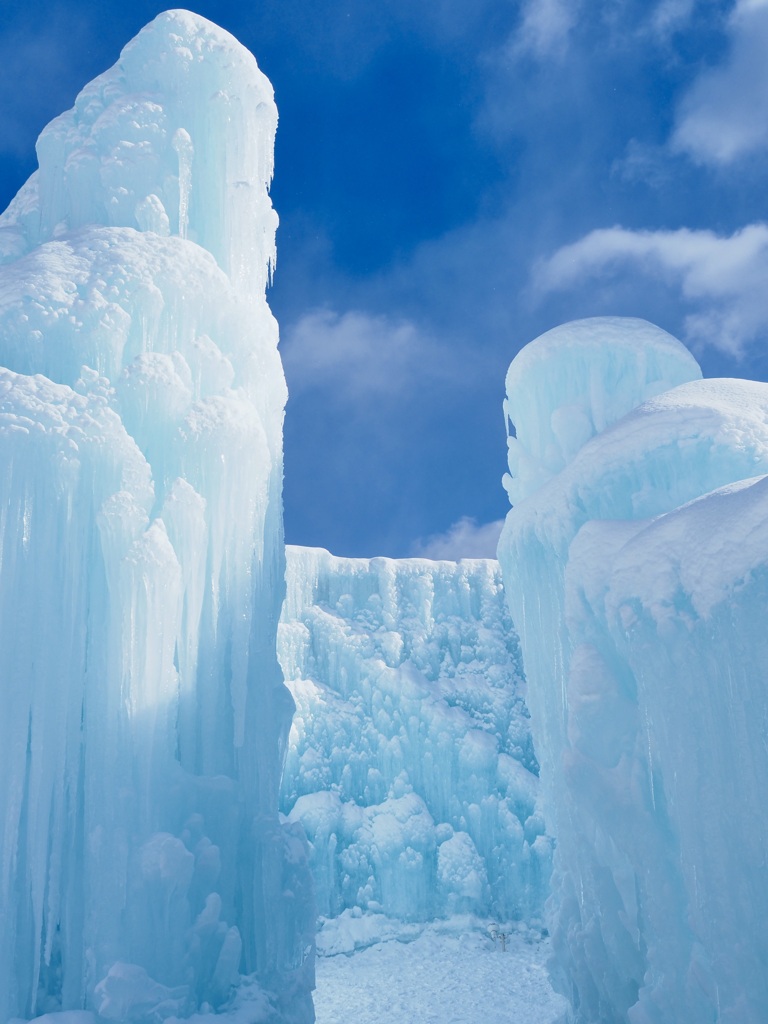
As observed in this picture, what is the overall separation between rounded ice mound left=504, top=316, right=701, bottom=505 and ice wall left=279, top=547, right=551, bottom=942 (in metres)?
6.40

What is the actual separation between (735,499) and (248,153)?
6832 mm

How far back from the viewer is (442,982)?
1300 centimetres

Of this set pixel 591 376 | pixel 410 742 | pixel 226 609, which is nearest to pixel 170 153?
pixel 226 609

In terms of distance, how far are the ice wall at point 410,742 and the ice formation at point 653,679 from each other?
587cm

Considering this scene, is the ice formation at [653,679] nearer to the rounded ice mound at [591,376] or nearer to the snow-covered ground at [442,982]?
the rounded ice mound at [591,376]

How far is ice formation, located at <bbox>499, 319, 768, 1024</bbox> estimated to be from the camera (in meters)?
5.72

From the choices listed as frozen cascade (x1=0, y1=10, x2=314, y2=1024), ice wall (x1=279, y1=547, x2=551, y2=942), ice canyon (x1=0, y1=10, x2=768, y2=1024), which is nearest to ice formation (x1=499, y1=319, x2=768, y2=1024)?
ice canyon (x1=0, y1=10, x2=768, y2=1024)

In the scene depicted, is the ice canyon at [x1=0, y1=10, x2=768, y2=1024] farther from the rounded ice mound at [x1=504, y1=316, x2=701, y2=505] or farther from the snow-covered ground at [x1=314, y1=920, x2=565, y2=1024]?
the snow-covered ground at [x1=314, y1=920, x2=565, y2=1024]

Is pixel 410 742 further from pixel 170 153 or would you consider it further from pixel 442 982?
pixel 170 153

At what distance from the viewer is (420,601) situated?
17.5 m

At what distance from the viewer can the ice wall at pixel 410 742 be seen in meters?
15.8

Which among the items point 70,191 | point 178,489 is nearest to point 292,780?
point 178,489

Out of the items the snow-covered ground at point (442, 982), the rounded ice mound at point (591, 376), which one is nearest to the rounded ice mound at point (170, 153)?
the rounded ice mound at point (591, 376)

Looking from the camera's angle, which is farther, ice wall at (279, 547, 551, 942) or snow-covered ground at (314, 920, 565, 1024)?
ice wall at (279, 547, 551, 942)
